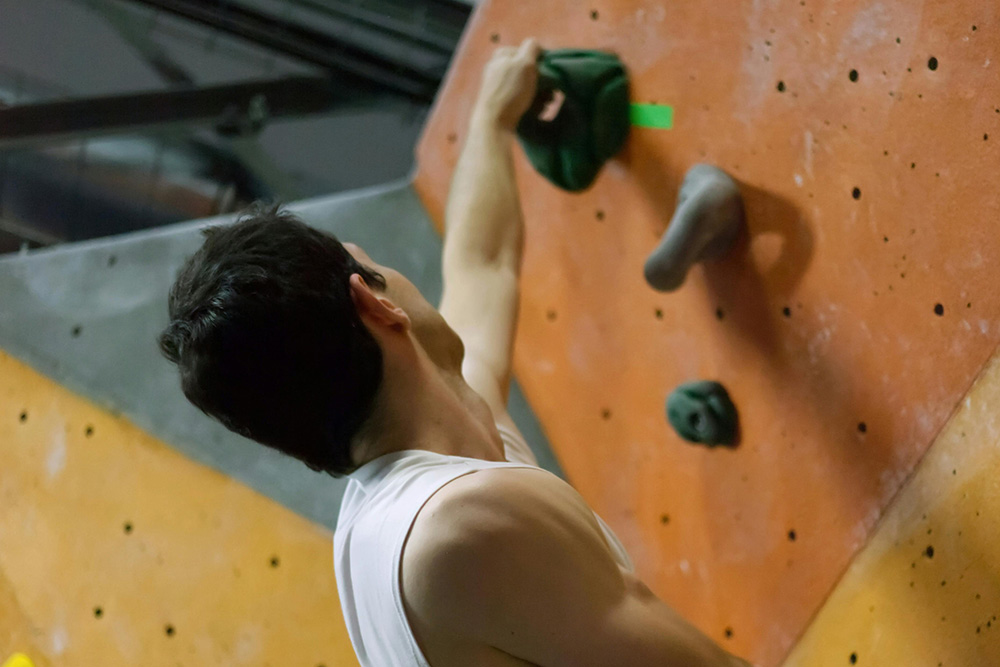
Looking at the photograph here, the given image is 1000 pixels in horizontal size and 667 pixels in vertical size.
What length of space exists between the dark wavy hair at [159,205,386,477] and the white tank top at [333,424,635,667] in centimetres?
7

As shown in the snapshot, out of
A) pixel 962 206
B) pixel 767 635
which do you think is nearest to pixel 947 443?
pixel 962 206

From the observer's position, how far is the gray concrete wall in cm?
142

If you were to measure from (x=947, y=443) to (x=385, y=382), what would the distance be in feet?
1.94

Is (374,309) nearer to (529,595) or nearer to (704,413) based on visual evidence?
(529,595)

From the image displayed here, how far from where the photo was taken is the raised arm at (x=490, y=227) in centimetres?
117

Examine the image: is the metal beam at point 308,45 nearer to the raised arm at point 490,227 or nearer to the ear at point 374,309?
the raised arm at point 490,227

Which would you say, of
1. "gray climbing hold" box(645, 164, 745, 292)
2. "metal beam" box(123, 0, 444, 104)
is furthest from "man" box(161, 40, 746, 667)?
"metal beam" box(123, 0, 444, 104)

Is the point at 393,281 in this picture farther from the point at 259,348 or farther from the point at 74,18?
the point at 74,18

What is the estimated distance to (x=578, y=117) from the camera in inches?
A: 48.8

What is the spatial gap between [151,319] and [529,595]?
1.07 metres

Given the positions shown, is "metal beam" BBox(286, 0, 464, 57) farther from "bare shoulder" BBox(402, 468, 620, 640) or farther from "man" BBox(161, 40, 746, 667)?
"bare shoulder" BBox(402, 468, 620, 640)

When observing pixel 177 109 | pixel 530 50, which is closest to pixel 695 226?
pixel 530 50

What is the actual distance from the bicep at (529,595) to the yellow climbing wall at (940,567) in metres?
0.35

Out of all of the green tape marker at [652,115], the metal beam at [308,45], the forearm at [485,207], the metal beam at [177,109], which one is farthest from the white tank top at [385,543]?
the metal beam at [308,45]
